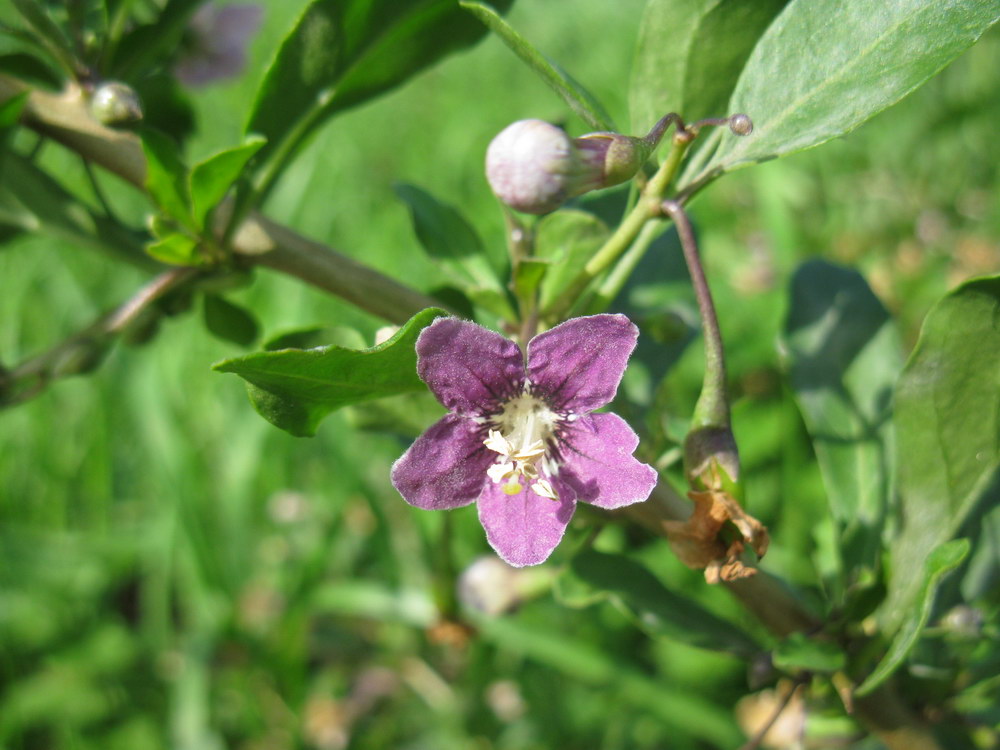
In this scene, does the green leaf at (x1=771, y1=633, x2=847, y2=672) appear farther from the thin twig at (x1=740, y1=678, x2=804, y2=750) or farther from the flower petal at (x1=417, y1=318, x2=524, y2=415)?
the flower petal at (x1=417, y1=318, x2=524, y2=415)

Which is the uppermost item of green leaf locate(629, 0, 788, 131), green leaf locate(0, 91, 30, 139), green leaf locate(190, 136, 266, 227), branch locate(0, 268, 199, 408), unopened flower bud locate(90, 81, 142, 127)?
green leaf locate(0, 91, 30, 139)

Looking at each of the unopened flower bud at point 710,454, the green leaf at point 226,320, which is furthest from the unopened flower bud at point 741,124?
the green leaf at point 226,320

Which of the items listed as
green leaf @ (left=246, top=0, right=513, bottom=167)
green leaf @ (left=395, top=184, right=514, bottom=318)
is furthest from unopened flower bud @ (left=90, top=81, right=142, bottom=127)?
green leaf @ (left=395, top=184, right=514, bottom=318)

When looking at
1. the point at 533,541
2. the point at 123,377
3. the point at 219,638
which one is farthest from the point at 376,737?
the point at 533,541

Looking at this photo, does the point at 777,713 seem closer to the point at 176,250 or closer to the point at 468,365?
the point at 468,365

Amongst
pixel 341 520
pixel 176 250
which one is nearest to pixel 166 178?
pixel 176 250

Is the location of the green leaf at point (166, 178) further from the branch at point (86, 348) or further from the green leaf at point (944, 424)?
the green leaf at point (944, 424)

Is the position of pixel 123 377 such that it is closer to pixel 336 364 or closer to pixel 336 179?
pixel 336 179
